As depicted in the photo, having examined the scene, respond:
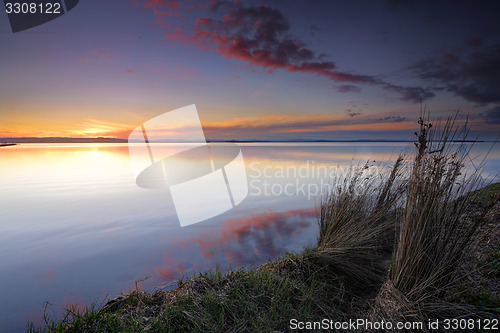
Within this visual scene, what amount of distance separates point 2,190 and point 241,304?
14861 millimetres

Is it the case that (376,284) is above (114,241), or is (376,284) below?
above

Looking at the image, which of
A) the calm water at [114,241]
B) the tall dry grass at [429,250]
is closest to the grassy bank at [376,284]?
the tall dry grass at [429,250]

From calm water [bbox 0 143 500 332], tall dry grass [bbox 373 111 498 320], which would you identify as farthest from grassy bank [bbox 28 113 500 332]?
calm water [bbox 0 143 500 332]

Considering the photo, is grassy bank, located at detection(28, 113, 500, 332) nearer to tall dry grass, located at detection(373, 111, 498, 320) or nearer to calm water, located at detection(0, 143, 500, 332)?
tall dry grass, located at detection(373, 111, 498, 320)

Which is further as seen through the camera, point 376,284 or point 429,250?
point 376,284

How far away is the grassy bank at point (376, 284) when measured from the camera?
2277 millimetres

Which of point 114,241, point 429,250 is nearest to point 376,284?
point 429,250

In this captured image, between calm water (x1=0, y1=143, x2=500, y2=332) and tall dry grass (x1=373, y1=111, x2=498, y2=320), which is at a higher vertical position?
tall dry grass (x1=373, y1=111, x2=498, y2=320)

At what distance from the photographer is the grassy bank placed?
89.7 inches

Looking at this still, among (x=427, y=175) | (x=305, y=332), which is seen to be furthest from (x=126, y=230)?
(x=427, y=175)

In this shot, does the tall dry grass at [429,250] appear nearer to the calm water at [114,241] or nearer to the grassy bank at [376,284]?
the grassy bank at [376,284]

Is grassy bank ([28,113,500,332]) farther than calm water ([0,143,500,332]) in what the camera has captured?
No

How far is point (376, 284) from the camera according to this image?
10.7 feet

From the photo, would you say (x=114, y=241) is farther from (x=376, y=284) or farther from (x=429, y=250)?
(x=429, y=250)
